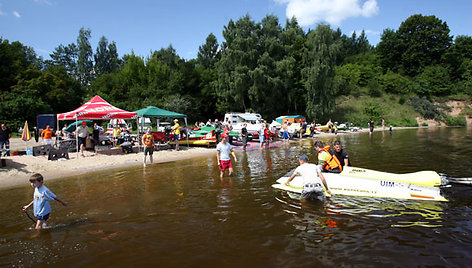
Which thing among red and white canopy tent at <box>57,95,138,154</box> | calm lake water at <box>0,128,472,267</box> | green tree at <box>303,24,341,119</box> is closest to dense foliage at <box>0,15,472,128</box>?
green tree at <box>303,24,341,119</box>

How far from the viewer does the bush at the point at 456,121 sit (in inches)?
2028

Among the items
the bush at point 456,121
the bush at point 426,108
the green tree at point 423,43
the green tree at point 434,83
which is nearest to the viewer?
the bush at point 456,121

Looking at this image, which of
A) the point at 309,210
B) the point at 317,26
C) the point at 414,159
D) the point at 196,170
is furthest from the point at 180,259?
the point at 317,26

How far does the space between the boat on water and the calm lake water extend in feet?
0.84

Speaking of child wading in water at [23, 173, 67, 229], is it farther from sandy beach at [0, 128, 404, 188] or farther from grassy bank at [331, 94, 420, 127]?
grassy bank at [331, 94, 420, 127]

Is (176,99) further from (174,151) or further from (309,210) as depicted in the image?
(309,210)

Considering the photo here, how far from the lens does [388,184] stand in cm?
752

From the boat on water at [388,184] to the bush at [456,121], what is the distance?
184ft

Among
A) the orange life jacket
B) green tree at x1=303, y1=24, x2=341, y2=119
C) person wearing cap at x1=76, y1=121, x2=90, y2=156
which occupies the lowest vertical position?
the orange life jacket

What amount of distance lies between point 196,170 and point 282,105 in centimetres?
3676

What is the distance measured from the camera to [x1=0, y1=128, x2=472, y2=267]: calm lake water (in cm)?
474

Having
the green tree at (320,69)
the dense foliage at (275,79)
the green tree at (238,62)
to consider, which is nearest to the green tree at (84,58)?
the dense foliage at (275,79)

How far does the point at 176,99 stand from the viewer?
42.3 meters

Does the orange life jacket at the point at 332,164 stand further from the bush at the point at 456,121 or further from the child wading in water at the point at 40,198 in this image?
the bush at the point at 456,121
